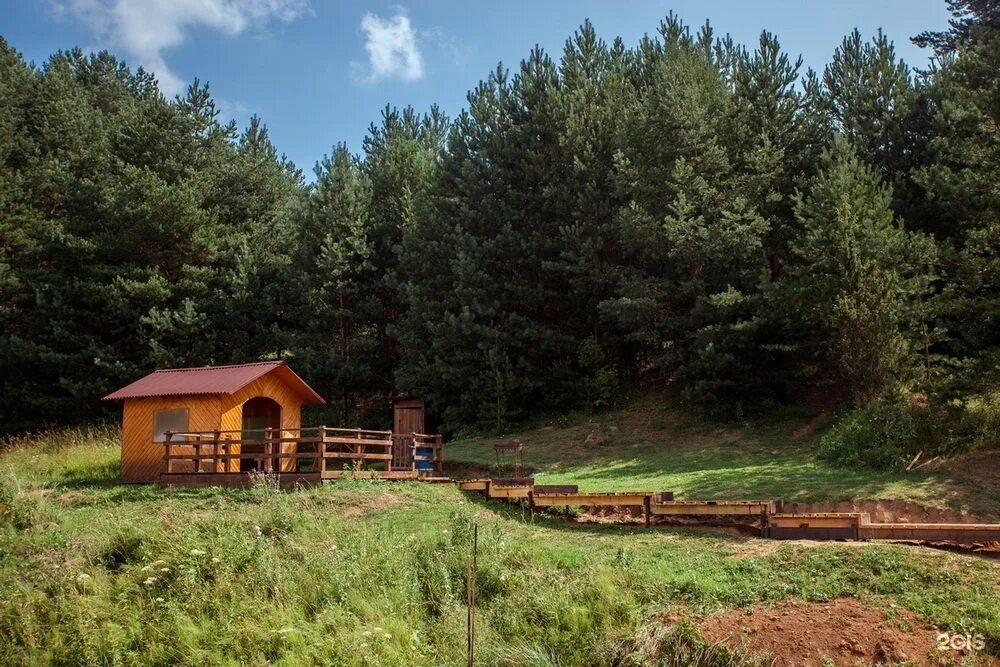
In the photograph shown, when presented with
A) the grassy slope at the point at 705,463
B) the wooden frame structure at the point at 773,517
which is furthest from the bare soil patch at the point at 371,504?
the grassy slope at the point at 705,463

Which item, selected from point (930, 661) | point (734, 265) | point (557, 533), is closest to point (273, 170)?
point (734, 265)

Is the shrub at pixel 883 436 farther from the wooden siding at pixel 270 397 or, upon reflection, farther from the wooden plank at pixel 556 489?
the wooden siding at pixel 270 397

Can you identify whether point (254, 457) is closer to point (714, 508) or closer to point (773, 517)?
point (714, 508)

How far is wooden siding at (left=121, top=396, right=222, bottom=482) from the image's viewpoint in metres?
20.1

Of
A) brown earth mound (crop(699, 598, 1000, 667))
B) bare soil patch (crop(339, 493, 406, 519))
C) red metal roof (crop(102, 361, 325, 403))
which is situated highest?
red metal roof (crop(102, 361, 325, 403))

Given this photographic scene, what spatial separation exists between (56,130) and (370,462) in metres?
24.9

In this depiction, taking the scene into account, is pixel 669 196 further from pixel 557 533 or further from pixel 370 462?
pixel 557 533

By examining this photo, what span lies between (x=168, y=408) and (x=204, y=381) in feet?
3.64

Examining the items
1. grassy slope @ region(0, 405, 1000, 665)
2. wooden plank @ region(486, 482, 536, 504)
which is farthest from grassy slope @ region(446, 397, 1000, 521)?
wooden plank @ region(486, 482, 536, 504)

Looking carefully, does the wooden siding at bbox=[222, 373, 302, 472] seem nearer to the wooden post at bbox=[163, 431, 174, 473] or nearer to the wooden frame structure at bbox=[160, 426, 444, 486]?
the wooden frame structure at bbox=[160, 426, 444, 486]

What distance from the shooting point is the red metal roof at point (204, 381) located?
65.6ft

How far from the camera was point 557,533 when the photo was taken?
13.3m

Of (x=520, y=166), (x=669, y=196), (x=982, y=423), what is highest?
(x=520, y=166)

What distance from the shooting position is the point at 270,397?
21.6 meters
